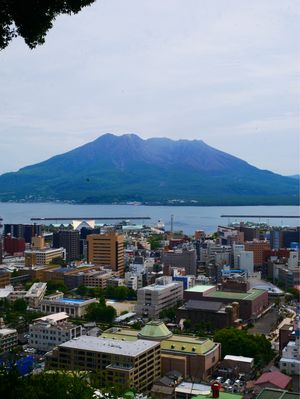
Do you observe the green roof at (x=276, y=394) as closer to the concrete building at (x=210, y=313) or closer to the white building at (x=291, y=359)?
the white building at (x=291, y=359)

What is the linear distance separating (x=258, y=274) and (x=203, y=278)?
1269 mm

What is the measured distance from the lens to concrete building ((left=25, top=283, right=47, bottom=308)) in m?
7.99

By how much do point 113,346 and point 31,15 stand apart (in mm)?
3898

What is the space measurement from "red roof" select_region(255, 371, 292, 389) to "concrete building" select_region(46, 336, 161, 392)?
0.89m

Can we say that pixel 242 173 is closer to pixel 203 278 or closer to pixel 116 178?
pixel 116 178

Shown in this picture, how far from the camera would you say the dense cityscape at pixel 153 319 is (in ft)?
14.4

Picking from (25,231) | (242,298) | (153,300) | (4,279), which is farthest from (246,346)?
(25,231)

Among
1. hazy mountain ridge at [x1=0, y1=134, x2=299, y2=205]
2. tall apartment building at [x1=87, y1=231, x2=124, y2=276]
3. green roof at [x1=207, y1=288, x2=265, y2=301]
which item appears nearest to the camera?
green roof at [x1=207, y1=288, x2=265, y2=301]

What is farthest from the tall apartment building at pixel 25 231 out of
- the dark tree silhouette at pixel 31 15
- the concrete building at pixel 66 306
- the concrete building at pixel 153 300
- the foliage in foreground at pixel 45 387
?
the dark tree silhouette at pixel 31 15

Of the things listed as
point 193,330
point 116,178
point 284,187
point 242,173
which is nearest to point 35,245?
point 193,330

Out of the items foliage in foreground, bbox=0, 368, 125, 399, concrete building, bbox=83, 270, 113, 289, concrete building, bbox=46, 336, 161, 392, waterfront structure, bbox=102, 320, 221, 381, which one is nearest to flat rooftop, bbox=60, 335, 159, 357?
concrete building, bbox=46, 336, 161, 392

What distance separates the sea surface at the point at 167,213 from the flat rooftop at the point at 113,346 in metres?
16.6

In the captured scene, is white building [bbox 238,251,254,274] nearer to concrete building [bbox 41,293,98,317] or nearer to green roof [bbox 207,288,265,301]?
green roof [bbox 207,288,265,301]

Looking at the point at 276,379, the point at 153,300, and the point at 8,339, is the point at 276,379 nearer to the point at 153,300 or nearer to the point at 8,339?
the point at 8,339
